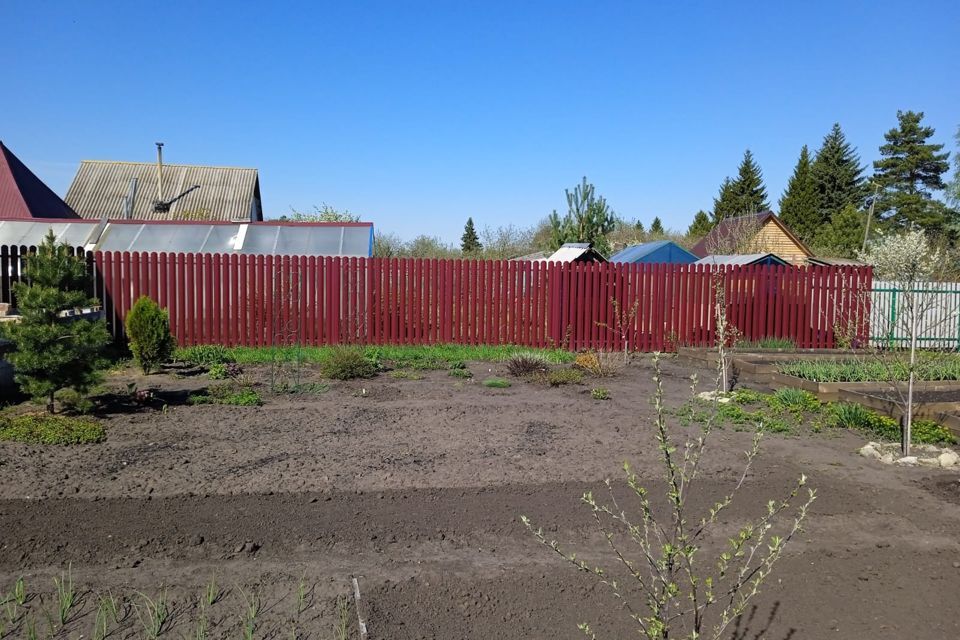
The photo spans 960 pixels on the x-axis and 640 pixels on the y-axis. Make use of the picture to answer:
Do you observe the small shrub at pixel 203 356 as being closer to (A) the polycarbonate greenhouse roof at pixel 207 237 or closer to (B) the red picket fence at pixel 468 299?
(B) the red picket fence at pixel 468 299

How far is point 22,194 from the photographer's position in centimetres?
2523

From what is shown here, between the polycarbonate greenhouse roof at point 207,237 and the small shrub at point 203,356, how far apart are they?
3.97m

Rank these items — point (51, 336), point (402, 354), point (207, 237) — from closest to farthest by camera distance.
A: point (51, 336)
point (402, 354)
point (207, 237)

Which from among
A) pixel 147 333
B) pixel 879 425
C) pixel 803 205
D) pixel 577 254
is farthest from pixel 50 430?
pixel 803 205

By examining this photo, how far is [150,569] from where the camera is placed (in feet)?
12.6

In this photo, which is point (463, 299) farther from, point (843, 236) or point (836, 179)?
point (836, 179)

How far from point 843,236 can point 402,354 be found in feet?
122

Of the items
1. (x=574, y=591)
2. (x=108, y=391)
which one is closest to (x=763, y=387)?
(x=574, y=591)

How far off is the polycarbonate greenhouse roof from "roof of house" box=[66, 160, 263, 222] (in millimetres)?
17713

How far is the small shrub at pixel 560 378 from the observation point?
395 inches

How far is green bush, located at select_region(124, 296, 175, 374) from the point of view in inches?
402

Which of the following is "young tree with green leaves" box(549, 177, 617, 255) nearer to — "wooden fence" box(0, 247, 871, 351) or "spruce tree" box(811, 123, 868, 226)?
"wooden fence" box(0, 247, 871, 351)

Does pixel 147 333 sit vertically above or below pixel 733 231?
below

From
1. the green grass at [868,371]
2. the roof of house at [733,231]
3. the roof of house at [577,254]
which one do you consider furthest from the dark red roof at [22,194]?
the roof of house at [733,231]
